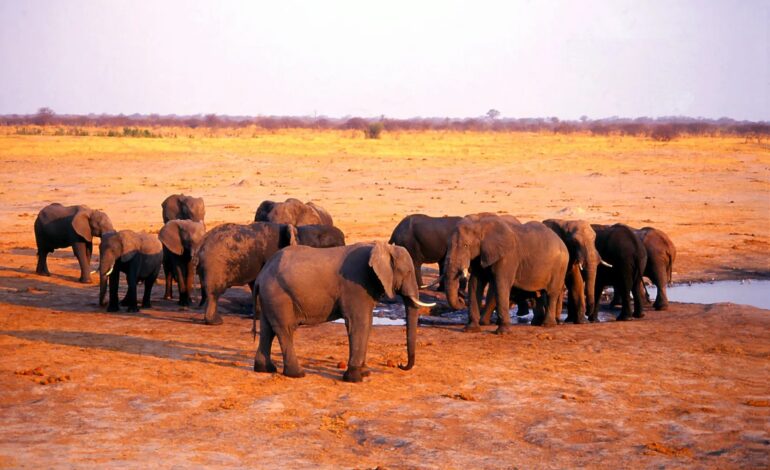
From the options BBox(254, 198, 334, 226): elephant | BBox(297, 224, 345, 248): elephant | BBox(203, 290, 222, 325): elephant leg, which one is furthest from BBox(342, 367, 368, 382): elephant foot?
BBox(254, 198, 334, 226): elephant

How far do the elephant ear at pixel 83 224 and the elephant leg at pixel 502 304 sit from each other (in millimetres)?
7583

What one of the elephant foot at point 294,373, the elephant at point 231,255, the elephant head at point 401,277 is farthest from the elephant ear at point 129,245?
the elephant head at point 401,277

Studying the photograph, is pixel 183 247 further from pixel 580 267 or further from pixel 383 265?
pixel 580 267

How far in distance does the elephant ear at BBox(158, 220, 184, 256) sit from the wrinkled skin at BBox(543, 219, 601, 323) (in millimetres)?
5686

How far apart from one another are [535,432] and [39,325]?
741cm

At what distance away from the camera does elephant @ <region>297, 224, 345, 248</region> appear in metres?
14.6

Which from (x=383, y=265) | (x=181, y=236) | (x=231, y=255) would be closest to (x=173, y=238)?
(x=181, y=236)

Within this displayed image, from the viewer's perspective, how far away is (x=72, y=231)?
683 inches

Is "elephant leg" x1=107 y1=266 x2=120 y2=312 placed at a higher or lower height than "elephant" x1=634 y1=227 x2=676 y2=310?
lower

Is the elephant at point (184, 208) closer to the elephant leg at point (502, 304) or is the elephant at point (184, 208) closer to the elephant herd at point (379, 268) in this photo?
the elephant herd at point (379, 268)

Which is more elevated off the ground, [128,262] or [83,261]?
[128,262]

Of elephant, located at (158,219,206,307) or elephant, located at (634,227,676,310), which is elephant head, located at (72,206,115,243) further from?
elephant, located at (634,227,676,310)

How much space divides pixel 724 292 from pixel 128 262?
393 inches

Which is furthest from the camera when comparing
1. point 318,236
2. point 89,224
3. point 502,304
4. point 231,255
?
point 89,224
